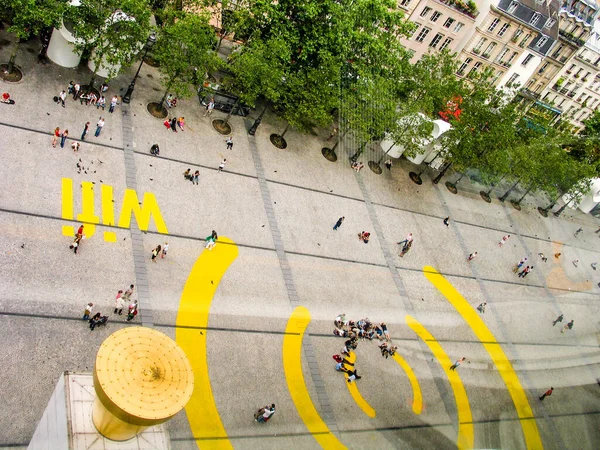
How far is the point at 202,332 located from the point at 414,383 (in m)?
13.3

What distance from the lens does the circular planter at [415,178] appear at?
50844mm

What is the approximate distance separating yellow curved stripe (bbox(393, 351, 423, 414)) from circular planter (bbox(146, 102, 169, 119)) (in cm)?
2447

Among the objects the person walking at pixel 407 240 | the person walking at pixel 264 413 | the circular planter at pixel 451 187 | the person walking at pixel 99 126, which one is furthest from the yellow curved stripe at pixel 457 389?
the person walking at pixel 99 126

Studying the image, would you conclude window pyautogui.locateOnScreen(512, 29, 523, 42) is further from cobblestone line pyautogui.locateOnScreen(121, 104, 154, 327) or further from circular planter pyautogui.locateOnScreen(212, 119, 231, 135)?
cobblestone line pyautogui.locateOnScreen(121, 104, 154, 327)

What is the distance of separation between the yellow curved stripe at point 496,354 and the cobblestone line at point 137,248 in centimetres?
2133

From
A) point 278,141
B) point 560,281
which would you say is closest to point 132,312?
point 278,141

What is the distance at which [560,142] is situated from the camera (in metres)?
54.6

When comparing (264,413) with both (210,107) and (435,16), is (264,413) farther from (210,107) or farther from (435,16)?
(435,16)

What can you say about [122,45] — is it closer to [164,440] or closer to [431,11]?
[164,440]

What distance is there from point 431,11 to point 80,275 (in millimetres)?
52716

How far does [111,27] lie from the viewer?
36.5 metres

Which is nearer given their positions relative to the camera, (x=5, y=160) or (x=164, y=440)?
(x=164, y=440)

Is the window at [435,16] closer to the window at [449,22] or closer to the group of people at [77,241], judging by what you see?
the window at [449,22]

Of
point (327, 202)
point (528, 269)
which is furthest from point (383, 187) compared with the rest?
point (528, 269)
